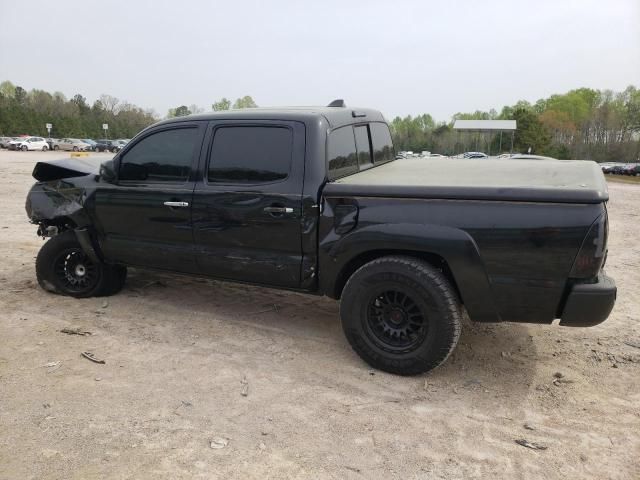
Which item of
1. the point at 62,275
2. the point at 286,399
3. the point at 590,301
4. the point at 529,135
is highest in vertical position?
the point at 529,135

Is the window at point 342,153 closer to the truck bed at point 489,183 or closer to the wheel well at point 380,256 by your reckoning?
the truck bed at point 489,183

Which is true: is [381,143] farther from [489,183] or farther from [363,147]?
[489,183]

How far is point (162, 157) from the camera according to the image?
444 cm

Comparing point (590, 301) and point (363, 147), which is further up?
point (363, 147)

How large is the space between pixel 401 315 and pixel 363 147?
5.65 ft

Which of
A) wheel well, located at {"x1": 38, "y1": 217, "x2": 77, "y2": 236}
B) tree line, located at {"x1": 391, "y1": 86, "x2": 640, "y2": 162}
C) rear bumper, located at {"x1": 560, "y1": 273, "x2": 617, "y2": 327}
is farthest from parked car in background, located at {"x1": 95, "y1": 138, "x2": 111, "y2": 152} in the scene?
rear bumper, located at {"x1": 560, "y1": 273, "x2": 617, "y2": 327}

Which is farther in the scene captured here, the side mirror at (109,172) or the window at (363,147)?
the side mirror at (109,172)

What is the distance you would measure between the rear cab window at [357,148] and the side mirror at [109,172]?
2111mm

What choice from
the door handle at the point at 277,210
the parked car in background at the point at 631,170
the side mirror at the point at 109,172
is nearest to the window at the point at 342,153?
the door handle at the point at 277,210

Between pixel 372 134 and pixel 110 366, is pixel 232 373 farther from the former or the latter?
pixel 372 134

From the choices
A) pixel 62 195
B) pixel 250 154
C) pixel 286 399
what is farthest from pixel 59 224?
pixel 286 399

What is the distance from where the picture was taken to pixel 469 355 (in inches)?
159

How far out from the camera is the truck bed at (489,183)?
304 centimetres

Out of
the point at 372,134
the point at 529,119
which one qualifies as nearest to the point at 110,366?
the point at 372,134
